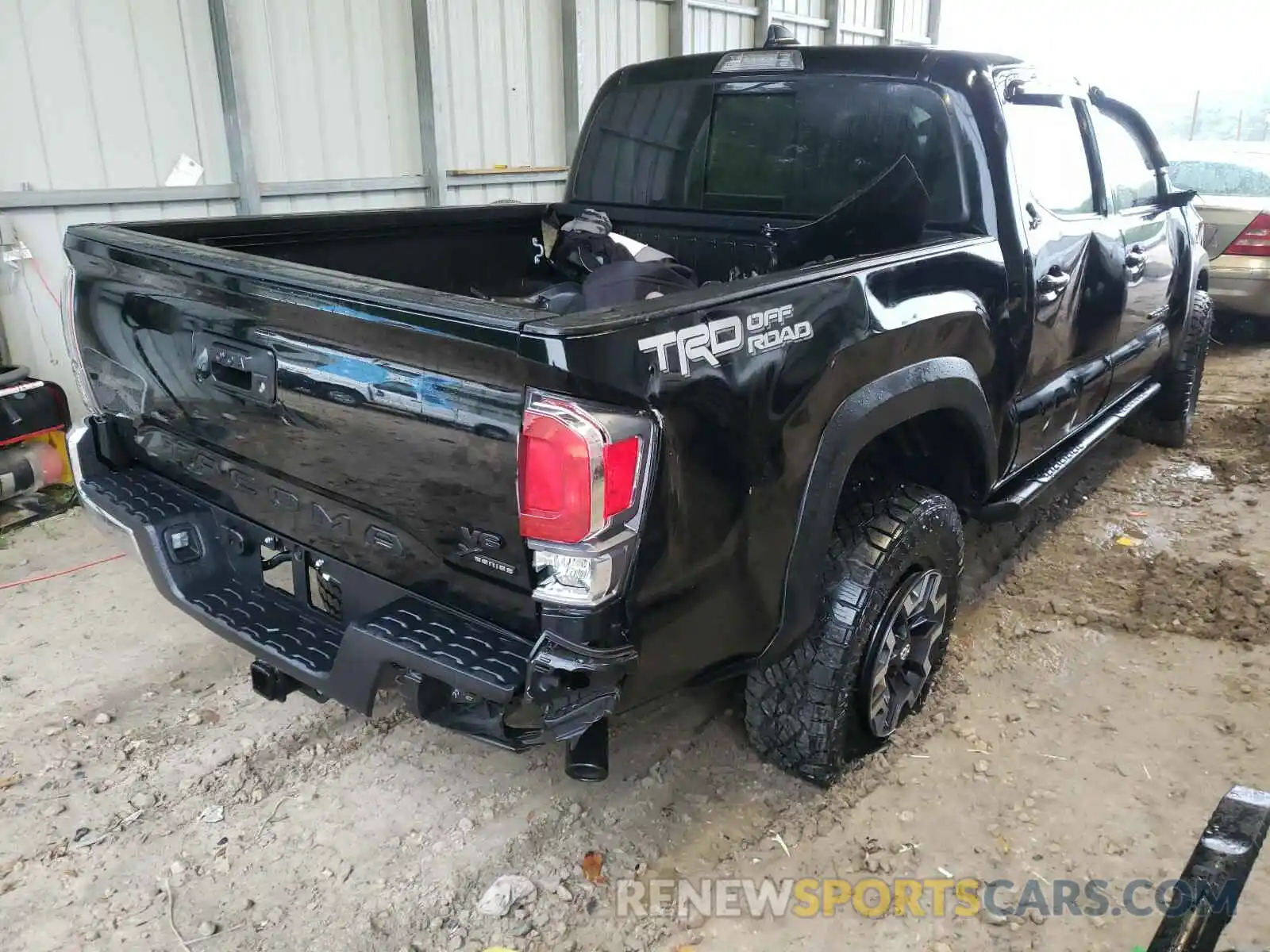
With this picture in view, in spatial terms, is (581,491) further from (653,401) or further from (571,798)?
(571,798)

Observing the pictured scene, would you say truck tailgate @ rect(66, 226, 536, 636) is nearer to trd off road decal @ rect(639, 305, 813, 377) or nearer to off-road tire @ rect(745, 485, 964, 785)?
trd off road decal @ rect(639, 305, 813, 377)

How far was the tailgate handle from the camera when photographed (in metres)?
2.15

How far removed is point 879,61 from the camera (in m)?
3.11

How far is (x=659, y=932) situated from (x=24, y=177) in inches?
193

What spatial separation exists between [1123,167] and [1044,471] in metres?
1.43

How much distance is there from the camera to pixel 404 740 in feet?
9.57

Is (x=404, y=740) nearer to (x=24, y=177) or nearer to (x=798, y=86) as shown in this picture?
(x=798, y=86)

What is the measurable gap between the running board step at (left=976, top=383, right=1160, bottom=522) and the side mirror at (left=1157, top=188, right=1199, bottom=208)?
917 millimetres

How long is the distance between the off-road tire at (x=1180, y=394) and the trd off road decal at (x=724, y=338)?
4.00m

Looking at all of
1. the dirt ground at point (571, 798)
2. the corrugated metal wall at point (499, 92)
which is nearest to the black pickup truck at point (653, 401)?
the dirt ground at point (571, 798)

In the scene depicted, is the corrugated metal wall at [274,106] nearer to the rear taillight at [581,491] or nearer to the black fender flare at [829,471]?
the rear taillight at [581,491]

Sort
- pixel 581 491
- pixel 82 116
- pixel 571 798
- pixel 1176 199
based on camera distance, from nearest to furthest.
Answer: pixel 581 491, pixel 571 798, pixel 1176 199, pixel 82 116

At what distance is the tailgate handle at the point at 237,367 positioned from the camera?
215 centimetres

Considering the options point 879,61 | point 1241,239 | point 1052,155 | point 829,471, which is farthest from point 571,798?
point 1241,239
